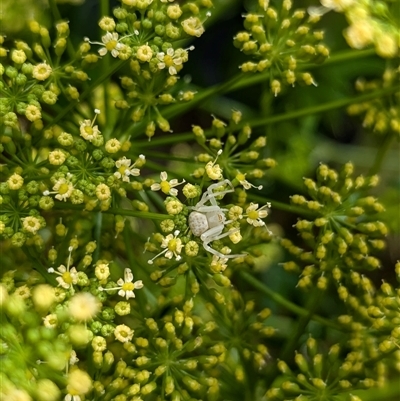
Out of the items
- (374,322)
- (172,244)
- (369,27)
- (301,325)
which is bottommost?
(301,325)

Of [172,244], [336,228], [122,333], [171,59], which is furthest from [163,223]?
[336,228]

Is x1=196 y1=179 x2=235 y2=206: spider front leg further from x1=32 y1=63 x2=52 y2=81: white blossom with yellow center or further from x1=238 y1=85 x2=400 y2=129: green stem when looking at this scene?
x1=32 y1=63 x2=52 y2=81: white blossom with yellow center

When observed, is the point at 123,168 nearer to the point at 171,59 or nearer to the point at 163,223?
the point at 163,223

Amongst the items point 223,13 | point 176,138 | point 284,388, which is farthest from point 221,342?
point 223,13

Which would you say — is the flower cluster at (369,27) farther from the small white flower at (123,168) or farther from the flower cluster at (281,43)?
the small white flower at (123,168)

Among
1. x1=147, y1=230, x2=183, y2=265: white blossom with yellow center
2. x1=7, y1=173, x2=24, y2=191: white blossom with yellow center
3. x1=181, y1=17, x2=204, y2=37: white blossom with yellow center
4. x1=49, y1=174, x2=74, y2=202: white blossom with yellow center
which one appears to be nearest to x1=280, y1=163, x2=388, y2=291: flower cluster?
x1=147, y1=230, x2=183, y2=265: white blossom with yellow center

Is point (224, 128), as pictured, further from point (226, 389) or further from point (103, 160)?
point (226, 389)
